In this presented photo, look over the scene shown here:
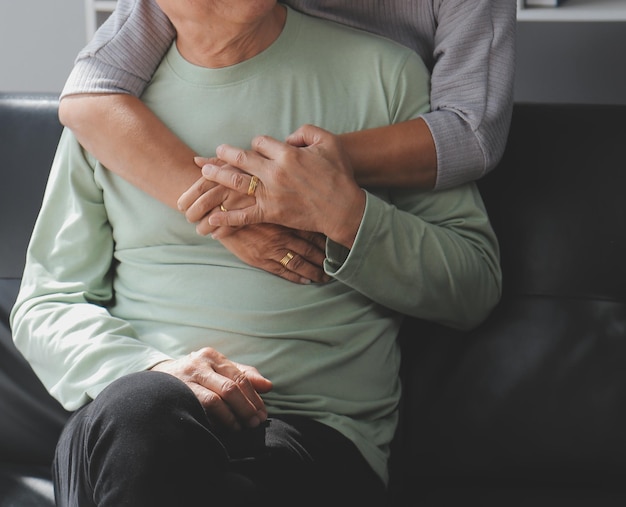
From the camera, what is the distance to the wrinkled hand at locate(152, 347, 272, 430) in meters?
1.23

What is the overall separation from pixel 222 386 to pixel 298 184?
0.31 metres

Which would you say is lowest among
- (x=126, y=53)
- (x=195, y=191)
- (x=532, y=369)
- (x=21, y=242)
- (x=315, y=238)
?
(x=532, y=369)

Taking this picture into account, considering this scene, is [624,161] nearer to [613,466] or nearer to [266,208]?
[613,466]

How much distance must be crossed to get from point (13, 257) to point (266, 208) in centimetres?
59

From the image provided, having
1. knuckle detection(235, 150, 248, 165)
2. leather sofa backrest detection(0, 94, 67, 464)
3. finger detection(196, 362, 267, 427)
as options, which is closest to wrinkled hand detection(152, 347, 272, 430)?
finger detection(196, 362, 267, 427)

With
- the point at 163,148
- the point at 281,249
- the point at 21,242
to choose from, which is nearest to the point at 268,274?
the point at 281,249

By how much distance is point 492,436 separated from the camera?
1486mm

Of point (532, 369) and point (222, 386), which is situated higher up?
point (222, 386)

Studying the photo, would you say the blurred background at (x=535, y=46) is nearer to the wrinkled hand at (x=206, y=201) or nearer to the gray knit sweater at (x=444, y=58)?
the gray knit sweater at (x=444, y=58)

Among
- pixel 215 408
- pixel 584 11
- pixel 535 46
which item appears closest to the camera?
pixel 215 408

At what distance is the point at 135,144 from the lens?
1.44 m

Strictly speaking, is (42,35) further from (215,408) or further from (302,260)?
(215,408)

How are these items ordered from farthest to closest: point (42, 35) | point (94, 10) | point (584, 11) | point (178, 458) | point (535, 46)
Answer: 1. point (42, 35)
2. point (535, 46)
3. point (94, 10)
4. point (584, 11)
5. point (178, 458)

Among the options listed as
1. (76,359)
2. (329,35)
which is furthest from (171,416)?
(329,35)
